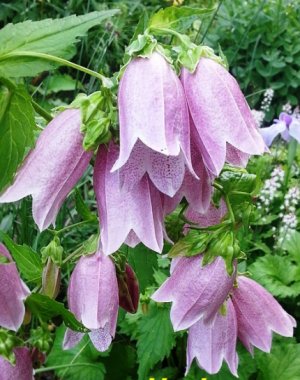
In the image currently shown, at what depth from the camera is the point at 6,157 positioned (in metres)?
0.66

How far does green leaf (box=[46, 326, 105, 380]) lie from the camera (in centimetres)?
154

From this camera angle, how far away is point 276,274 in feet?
5.81

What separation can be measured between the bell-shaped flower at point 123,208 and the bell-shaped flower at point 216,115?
2.6 inches

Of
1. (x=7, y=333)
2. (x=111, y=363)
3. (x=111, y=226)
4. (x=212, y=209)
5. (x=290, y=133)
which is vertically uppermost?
(x=111, y=226)

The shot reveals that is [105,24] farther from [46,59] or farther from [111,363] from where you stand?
[46,59]

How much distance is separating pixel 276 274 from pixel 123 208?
1220 millimetres

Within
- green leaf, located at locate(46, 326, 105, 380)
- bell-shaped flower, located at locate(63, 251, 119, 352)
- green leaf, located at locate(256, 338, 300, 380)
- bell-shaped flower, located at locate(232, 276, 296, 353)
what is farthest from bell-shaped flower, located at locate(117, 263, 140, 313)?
green leaf, located at locate(256, 338, 300, 380)

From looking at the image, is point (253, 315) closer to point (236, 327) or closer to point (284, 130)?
point (236, 327)

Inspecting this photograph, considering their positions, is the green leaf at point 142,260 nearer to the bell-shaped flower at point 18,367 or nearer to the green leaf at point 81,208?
the green leaf at point 81,208

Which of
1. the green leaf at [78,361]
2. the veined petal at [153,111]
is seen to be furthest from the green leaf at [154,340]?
the veined petal at [153,111]

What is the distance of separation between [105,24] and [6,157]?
7.85 feet

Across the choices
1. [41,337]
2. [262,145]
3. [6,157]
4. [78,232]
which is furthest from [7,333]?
[78,232]

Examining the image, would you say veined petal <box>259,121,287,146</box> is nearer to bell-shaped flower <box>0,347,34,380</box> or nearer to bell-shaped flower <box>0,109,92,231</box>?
bell-shaped flower <box>0,347,34,380</box>

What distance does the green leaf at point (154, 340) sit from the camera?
136 centimetres
